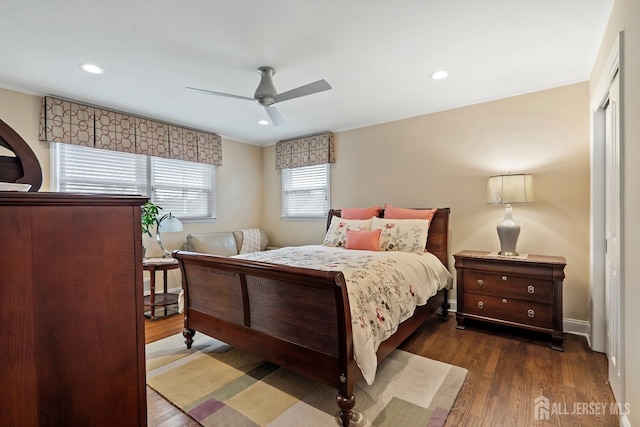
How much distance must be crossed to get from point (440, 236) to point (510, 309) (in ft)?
3.30

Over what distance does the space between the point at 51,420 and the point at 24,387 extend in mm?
145

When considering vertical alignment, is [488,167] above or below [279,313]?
above

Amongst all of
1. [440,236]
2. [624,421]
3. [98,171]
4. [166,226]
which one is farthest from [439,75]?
[98,171]

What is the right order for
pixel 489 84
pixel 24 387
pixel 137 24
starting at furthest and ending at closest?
pixel 489 84, pixel 137 24, pixel 24 387

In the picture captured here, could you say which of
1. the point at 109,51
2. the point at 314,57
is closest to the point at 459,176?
the point at 314,57

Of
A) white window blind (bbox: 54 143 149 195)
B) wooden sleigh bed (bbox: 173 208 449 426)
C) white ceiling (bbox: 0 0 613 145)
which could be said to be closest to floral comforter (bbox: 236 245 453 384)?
wooden sleigh bed (bbox: 173 208 449 426)

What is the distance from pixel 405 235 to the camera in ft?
10.8

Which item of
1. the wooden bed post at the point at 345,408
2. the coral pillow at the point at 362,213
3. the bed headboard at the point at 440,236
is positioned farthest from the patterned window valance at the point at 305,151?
the wooden bed post at the point at 345,408

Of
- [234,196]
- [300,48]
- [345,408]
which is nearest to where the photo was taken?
[345,408]

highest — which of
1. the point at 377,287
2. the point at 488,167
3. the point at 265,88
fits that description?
the point at 265,88

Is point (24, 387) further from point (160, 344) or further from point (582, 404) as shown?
point (582, 404)

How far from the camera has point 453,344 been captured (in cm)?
268

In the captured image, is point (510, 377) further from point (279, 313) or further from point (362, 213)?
point (362, 213)

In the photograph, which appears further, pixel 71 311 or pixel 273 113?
pixel 273 113
